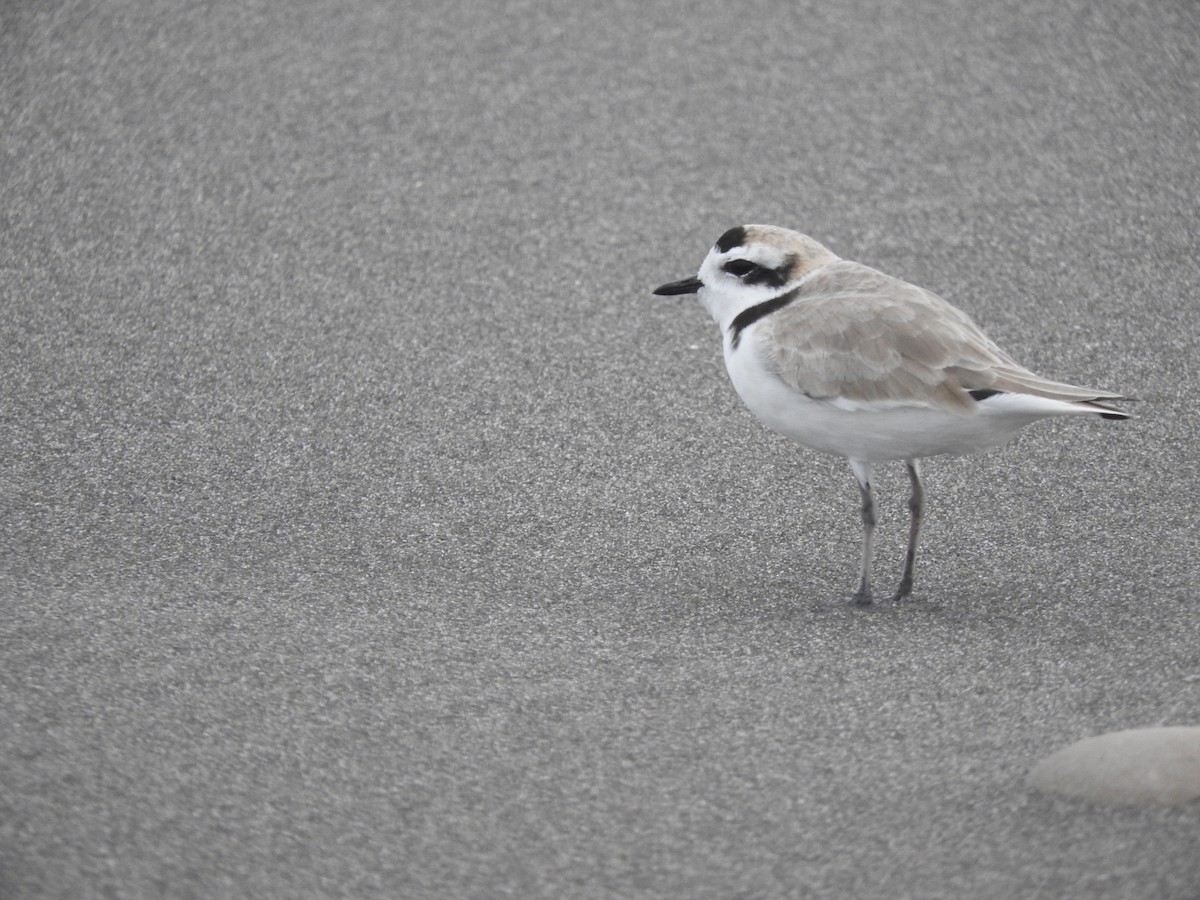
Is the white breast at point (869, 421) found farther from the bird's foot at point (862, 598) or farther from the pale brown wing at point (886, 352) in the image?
the bird's foot at point (862, 598)

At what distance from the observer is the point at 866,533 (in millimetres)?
3719

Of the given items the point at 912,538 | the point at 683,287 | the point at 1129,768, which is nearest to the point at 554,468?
the point at 683,287

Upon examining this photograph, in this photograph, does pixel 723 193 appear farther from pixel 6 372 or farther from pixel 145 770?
pixel 145 770

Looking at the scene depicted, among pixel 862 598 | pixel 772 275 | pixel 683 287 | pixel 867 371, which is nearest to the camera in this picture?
pixel 867 371

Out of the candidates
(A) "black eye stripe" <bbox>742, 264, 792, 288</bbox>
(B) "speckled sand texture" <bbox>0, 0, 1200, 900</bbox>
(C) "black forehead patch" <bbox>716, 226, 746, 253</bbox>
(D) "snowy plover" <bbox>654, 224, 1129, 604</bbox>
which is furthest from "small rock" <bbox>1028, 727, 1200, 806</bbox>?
(C) "black forehead patch" <bbox>716, 226, 746, 253</bbox>

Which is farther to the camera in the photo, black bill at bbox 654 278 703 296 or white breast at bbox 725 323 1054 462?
black bill at bbox 654 278 703 296

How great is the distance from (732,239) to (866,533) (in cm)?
94

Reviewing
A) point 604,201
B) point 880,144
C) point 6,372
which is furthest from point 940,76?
point 6,372

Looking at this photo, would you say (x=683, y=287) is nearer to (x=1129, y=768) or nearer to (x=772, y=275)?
(x=772, y=275)

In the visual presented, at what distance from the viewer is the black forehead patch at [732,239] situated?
3.94 metres

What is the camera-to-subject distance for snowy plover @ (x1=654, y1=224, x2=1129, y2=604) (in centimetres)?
346

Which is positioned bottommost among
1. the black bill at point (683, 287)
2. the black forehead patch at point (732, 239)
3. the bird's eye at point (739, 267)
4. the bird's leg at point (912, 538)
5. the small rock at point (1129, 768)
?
the small rock at point (1129, 768)

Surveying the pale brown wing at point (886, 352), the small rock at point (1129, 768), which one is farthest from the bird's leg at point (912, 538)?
the small rock at point (1129, 768)

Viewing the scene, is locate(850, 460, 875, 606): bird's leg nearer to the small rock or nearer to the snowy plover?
the snowy plover
